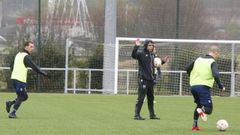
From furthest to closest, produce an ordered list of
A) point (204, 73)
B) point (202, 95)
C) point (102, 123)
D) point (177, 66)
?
point (177, 66) < point (102, 123) < point (204, 73) < point (202, 95)

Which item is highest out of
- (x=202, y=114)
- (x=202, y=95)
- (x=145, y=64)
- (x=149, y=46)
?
(x=149, y=46)

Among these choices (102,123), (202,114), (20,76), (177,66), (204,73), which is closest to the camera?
(202,114)

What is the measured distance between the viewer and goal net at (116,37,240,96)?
32.9 meters

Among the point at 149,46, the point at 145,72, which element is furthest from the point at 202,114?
the point at 149,46

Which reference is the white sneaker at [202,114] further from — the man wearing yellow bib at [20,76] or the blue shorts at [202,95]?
the man wearing yellow bib at [20,76]

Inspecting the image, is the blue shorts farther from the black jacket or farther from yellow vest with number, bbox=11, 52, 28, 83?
yellow vest with number, bbox=11, 52, 28, 83

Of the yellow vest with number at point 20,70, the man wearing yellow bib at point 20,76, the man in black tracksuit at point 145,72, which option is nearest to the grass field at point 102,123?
the man wearing yellow bib at point 20,76

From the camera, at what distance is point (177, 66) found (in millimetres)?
33625

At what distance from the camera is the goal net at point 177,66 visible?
108 feet

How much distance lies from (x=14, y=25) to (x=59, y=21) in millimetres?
2382

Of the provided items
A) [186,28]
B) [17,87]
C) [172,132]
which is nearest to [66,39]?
[186,28]

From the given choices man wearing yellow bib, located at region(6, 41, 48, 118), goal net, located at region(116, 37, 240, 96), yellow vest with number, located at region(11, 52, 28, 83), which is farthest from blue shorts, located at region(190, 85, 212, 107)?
goal net, located at region(116, 37, 240, 96)

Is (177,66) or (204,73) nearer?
(204,73)

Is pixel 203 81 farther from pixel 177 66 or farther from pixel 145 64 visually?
pixel 177 66
